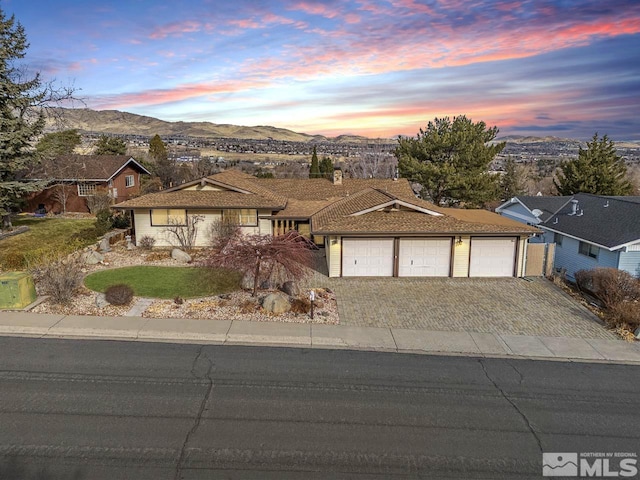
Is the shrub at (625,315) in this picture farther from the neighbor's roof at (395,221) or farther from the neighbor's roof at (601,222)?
the neighbor's roof at (395,221)

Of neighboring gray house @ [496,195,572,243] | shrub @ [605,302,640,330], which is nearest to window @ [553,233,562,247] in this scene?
neighboring gray house @ [496,195,572,243]

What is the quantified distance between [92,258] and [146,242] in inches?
155

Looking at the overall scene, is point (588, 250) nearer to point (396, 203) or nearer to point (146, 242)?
point (396, 203)

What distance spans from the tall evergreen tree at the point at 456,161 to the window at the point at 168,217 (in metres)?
21.9

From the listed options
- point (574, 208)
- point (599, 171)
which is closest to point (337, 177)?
point (574, 208)

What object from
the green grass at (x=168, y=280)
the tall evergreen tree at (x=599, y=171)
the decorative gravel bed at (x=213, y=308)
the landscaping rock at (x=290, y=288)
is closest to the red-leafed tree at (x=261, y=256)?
the landscaping rock at (x=290, y=288)

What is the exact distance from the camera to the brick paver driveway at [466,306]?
Result: 642 inches

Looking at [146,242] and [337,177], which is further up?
[337,177]

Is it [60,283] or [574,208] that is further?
[574,208]

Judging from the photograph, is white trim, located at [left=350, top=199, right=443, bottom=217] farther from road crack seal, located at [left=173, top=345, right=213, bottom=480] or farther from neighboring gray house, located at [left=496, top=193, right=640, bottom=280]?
road crack seal, located at [left=173, top=345, right=213, bottom=480]

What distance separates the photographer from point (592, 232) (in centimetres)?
2325

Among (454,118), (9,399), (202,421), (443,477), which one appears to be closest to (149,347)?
(9,399)

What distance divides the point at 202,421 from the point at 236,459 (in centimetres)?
155

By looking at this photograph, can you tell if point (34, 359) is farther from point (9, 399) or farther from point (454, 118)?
point (454, 118)
